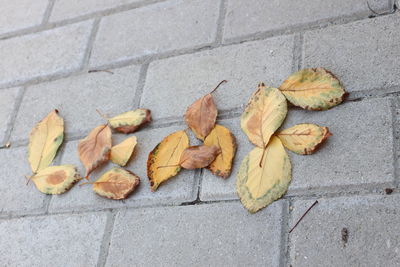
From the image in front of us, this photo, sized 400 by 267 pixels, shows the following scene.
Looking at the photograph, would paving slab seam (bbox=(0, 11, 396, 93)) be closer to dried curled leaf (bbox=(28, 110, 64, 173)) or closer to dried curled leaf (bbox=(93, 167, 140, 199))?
dried curled leaf (bbox=(28, 110, 64, 173))

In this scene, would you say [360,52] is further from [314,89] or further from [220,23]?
[220,23]

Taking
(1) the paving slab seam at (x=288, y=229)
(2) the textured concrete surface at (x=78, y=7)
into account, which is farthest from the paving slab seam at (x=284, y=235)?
(2) the textured concrete surface at (x=78, y=7)

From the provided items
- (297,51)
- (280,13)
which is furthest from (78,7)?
(297,51)

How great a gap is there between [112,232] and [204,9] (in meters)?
0.74

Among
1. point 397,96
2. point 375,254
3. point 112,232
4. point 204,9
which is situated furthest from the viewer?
point 204,9

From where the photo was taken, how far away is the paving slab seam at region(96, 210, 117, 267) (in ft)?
3.71

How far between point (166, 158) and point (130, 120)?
0.19 metres

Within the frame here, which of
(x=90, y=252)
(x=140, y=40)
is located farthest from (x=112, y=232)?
(x=140, y=40)

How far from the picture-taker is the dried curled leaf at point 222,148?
111 centimetres

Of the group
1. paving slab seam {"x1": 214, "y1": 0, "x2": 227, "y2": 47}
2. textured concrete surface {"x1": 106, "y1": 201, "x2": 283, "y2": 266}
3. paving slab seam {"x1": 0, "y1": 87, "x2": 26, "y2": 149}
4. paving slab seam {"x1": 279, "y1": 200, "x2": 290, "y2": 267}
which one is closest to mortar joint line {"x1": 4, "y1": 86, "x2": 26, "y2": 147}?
paving slab seam {"x1": 0, "y1": 87, "x2": 26, "y2": 149}

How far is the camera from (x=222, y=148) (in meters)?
1.14

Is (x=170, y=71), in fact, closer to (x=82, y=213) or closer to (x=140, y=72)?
(x=140, y=72)

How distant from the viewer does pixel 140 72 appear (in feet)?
4.74

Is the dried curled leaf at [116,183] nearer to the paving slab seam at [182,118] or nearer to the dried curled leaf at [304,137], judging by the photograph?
the paving slab seam at [182,118]
